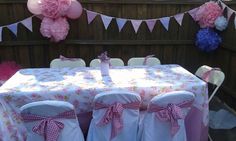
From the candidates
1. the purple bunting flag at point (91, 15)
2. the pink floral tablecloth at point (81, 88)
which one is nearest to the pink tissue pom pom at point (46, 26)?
the purple bunting flag at point (91, 15)

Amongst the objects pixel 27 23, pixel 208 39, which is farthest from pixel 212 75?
pixel 27 23

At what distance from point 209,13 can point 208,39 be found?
0.38 m

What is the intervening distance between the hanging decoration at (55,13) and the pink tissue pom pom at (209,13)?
181cm

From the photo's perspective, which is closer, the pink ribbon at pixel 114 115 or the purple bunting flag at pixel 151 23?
the pink ribbon at pixel 114 115

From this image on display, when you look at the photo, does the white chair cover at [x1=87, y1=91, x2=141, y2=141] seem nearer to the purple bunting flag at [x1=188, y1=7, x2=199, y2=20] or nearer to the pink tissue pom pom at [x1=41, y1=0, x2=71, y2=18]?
the pink tissue pom pom at [x1=41, y1=0, x2=71, y2=18]

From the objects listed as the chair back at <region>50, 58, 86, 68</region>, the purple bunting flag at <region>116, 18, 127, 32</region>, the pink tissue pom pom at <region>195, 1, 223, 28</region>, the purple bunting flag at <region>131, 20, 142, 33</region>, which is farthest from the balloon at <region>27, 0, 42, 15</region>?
the pink tissue pom pom at <region>195, 1, 223, 28</region>

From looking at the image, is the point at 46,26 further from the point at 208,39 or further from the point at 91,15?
the point at 208,39

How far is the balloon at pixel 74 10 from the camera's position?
11.0ft

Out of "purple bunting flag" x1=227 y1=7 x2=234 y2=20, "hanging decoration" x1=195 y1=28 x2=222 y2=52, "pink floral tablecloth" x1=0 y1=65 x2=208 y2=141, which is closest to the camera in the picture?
"pink floral tablecloth" x1=0 y1=65 x2=208 y2=141

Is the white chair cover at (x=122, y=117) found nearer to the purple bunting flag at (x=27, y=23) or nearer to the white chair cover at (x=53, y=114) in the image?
the white chair cover at (x=53, y=114)

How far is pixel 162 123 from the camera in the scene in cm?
187

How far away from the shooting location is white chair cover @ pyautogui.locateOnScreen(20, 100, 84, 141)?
1656mm

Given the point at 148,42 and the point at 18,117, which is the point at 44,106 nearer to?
the point at 18,117

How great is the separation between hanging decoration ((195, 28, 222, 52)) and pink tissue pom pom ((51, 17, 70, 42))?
203cm
